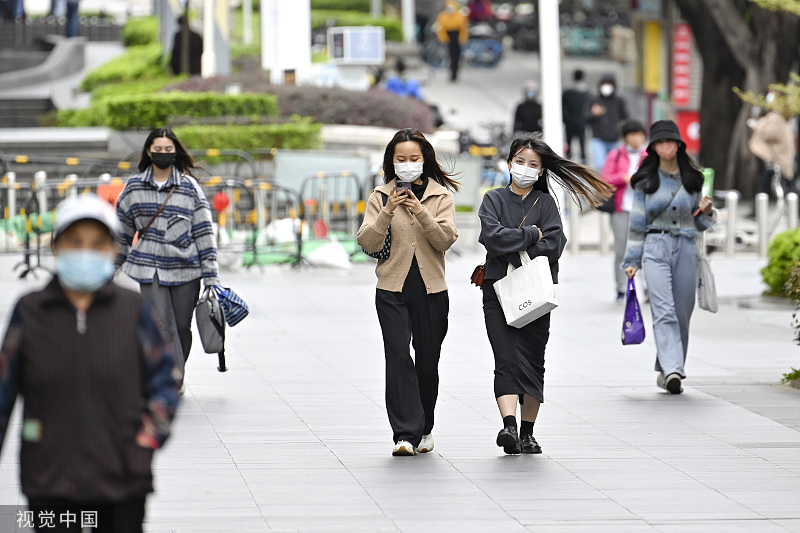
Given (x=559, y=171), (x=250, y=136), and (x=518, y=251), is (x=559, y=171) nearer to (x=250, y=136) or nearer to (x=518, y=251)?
(x=518, y=251)

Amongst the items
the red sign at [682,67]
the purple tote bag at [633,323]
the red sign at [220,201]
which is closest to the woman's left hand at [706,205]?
the purple tote bag at [633,323]

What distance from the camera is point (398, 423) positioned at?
741cm

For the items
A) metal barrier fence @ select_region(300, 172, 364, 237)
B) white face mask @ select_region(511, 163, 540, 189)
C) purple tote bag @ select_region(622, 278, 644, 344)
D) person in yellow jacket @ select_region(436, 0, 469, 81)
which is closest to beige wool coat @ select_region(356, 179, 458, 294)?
white face mask @ select_region(511, 163, 540, 189)

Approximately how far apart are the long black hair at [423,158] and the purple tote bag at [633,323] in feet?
6.94

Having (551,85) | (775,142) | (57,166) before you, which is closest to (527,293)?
(551,85)

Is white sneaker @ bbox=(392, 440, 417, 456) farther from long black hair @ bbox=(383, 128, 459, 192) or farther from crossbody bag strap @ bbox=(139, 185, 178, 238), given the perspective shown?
crossbody bag strap @ bbox=(139, 185, 178, 238)

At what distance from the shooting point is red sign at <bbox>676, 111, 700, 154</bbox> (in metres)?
32.8

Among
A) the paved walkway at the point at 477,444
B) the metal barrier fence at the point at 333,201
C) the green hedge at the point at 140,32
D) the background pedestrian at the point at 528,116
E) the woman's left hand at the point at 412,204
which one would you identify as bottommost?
the paved walkway at the point at 477,444

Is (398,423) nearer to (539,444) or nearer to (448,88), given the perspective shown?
(539,444)

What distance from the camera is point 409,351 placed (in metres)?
7.41

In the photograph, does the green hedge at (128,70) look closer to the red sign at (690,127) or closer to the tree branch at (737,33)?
the tree branch at (737,33)

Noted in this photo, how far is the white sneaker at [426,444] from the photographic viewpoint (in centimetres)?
755

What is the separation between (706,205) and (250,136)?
12.5m

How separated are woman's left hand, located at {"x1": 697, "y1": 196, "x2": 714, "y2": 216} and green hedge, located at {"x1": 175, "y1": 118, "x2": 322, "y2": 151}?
12321 millimetres
